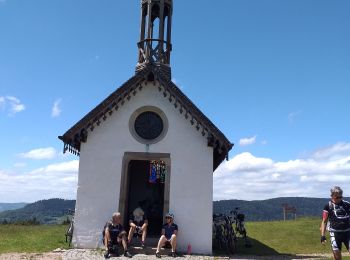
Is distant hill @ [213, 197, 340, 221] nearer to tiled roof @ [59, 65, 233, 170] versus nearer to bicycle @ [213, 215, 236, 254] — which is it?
bicycle @ [213, 215, 236, 254]

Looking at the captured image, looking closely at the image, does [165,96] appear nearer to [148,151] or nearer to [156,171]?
[148,151]

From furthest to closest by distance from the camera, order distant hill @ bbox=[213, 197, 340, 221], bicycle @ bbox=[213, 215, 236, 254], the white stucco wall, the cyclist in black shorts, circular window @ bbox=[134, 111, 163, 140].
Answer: distant hill @ bbox=[213, 197, 340, 221]
circular window @ bbox=[134, 111, 163, 140]
bicycle @ bbox=[213, 215, 236, 254]
the white stucco wall
the cyclist in black shorts

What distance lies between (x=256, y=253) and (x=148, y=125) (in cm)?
623

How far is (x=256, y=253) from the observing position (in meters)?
15.6

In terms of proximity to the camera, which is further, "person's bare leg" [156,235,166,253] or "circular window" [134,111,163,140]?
"circular window" [134,111,163,140]

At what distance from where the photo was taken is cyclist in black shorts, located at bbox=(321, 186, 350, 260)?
891cm

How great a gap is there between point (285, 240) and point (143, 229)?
7.94 m

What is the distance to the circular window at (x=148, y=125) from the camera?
15.6m

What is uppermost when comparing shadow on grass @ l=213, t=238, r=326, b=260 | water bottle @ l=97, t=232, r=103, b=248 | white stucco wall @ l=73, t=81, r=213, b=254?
white stucco wall @ l=73, t=81, r=213, b=254

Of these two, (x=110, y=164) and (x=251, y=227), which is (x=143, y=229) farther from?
(x=251, y=227)

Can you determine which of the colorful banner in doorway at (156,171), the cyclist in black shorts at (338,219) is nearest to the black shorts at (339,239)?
the cyclist in black shorts at (338,219)

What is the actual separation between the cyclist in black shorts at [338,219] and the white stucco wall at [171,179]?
6.18 meters

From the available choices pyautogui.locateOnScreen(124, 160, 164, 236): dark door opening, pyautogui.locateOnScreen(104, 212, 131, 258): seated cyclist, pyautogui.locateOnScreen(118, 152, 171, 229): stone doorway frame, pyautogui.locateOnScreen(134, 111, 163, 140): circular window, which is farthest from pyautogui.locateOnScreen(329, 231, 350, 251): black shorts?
pyautogui.locateOnScreen(124, 160, 164, 236): dark door opening

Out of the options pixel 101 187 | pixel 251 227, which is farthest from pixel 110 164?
pixel 251 227
